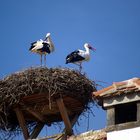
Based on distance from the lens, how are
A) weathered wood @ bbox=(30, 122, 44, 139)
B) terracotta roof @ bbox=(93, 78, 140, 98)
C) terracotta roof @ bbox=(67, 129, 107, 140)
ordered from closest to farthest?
terracotta roof @ bbox=(93, 78, 140, 98)
terracotta roof @ bbox=(67, 129, 107, 140)
weathered wood @ bbox=(30, 122, 44, 139)

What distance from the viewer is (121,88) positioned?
46.8 feet

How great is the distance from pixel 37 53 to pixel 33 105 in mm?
3980

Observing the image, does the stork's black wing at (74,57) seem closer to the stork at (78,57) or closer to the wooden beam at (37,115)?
the stork at (78,57)

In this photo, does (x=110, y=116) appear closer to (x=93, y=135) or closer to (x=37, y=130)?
(x=93, y=135)

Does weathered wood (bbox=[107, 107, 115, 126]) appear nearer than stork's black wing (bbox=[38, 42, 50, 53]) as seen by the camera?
Yes

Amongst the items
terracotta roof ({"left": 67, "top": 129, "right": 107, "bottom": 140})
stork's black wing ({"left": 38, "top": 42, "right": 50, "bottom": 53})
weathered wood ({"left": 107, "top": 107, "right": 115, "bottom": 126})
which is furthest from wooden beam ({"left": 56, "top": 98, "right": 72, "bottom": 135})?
stork's black wing ({"left": 38, "top": 42, "right": 50, "bottom": 53})

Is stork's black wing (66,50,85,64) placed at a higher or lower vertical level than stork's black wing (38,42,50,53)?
lower

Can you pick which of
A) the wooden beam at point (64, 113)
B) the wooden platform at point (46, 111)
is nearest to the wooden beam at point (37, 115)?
the wooden platform at point (46, 111)

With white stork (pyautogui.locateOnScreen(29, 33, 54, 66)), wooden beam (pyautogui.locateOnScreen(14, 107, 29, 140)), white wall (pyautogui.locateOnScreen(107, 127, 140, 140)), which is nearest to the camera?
white wall (pyautogui.locateOnScreen(107, 127, 140, 140))

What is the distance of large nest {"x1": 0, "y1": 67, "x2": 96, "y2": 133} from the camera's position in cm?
1791

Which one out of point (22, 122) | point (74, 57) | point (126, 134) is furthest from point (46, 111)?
point (126, 134)

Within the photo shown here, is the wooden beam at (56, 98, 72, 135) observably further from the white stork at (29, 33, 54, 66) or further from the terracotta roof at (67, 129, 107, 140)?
the white stork at (29, 33, 54, 66)

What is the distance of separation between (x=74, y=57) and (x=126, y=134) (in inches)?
313

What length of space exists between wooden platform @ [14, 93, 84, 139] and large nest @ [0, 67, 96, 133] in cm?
21
